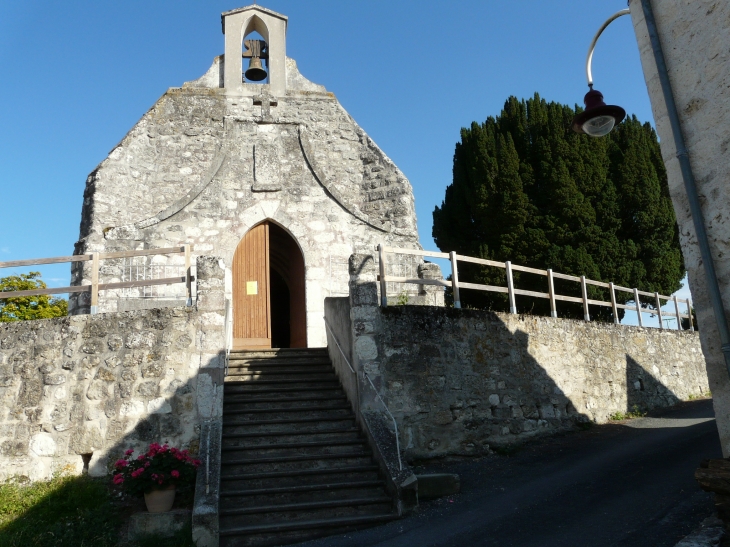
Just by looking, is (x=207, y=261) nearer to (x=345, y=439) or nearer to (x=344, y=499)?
(x=345, y=439)

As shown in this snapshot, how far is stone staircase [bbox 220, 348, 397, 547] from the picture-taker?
6453mm

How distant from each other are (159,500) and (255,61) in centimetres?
962

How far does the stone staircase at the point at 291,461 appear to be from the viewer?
6453 mm

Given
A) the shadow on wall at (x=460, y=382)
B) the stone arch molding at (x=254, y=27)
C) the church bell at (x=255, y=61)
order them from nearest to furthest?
the shadow on wall at (x=460, y=382), the church bell at (x=255, y=61), the stone arch molding at (x=254, y=27)

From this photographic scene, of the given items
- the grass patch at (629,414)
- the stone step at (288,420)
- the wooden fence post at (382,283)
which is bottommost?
the grass patch at (629,414)

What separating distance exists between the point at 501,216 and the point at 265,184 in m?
7.60

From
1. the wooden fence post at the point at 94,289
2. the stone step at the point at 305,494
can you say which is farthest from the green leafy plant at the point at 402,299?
the wooden fence post at the point at 94,289

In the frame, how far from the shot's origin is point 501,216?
680 inches

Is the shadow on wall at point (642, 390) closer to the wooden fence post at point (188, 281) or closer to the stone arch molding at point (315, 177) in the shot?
the stone arch molding at point (315, 177)

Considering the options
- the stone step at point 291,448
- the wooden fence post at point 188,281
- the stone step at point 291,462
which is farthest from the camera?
the wooden fence post at point 188,281

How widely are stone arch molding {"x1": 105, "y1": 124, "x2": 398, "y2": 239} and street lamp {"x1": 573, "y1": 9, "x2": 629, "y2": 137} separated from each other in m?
6.77

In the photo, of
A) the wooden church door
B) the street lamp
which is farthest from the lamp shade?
the wooden church door

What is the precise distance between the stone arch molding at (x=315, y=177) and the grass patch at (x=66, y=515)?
189 inches

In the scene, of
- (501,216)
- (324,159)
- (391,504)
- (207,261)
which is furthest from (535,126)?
(391,504)
